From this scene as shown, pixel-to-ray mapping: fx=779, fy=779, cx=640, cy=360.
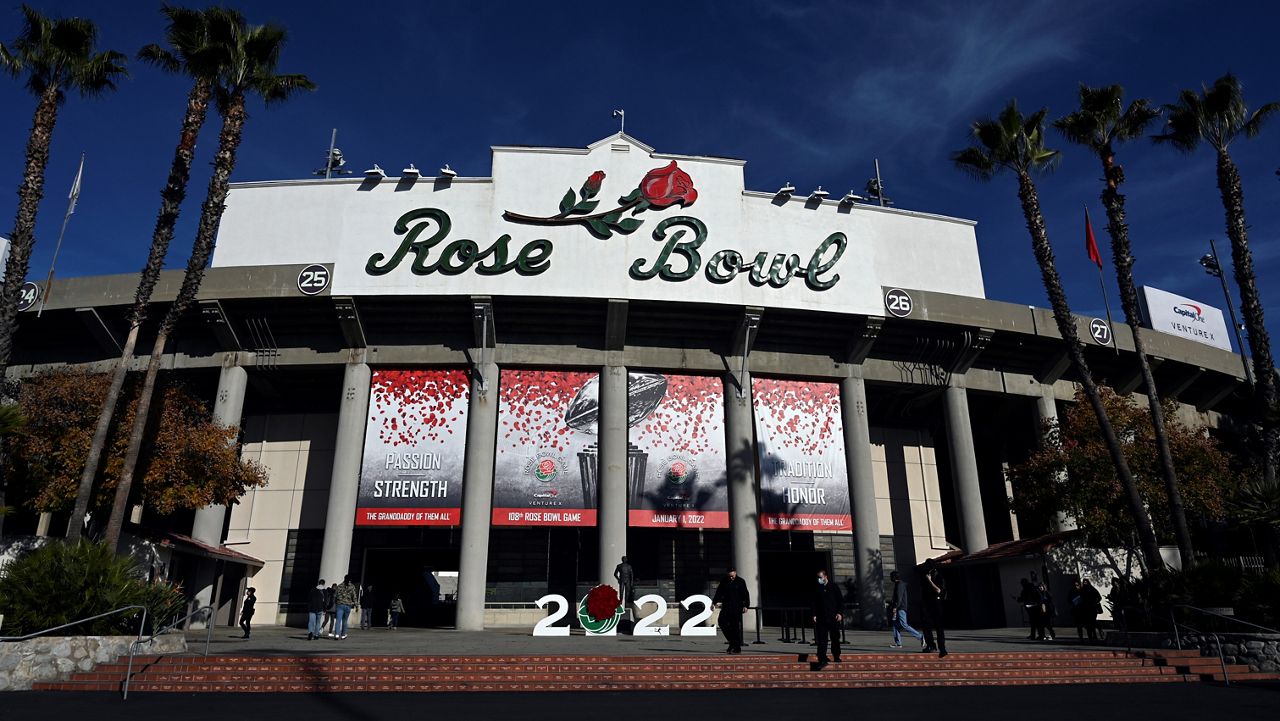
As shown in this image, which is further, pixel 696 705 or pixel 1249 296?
pixel 1249 296

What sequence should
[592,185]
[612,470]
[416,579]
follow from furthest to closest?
[416,579], [592,185], [612,470]

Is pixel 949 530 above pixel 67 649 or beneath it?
above

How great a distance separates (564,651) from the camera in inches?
612

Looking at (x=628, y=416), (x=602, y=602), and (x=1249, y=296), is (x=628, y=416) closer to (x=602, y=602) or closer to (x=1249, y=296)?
(x=602, y=602)

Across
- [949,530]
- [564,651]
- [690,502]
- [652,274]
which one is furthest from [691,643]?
[949,530]

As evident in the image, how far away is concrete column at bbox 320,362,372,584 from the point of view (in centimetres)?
2728

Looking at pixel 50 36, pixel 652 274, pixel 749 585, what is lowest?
pixel 749 585

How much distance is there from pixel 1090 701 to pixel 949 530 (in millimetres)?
27166

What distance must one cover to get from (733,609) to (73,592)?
12.5 meters

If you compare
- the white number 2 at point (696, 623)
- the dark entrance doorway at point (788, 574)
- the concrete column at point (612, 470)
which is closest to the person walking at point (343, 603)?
the white number 2 at point (696, 623)

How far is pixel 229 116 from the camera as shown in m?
22.0

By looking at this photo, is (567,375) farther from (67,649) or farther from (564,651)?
(67,649)

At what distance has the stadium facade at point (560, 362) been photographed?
28828 mm

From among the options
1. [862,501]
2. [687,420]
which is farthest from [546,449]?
[862,501]
